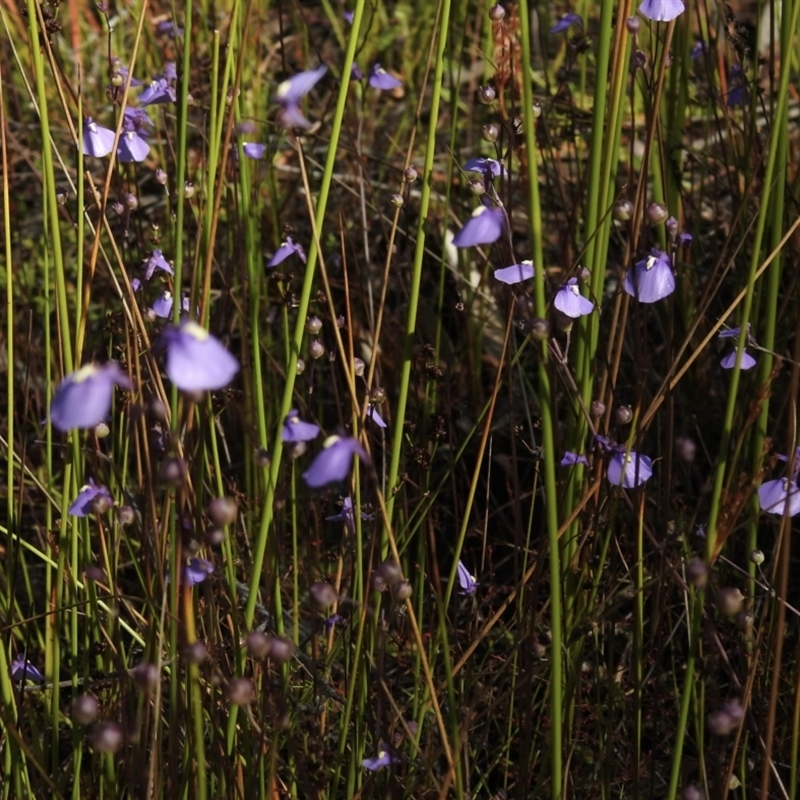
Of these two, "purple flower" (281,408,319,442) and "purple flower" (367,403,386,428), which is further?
"purple flower" (367,403,386,428)

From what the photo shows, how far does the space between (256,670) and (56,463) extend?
1238 mm

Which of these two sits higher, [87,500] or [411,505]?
[87,500]

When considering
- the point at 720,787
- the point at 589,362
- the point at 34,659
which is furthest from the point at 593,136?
the point at 34,659

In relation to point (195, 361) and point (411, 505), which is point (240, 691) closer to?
point (195, 361)

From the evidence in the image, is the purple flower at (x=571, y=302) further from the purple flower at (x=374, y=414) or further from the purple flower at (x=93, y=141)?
the purple flower at (x=93, y=141)

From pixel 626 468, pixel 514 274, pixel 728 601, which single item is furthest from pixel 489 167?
pixel 728 601

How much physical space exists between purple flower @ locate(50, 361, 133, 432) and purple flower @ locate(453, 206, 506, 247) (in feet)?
1.09

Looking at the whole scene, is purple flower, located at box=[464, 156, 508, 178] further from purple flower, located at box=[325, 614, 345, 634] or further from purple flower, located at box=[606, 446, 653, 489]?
purple flower, located at box=[325, 614, 345, 634]

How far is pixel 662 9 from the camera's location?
124cm

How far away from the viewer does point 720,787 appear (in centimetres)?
104

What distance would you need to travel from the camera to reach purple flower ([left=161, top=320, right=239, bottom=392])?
0.70 meters

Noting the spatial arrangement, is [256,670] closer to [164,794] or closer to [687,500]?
[164,794]

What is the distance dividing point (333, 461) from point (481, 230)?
25cm

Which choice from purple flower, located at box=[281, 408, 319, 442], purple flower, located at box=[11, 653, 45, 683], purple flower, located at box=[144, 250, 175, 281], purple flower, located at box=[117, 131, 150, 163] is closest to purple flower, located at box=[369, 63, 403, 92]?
purple flower, located at box=[117, 131, 150, 163]
